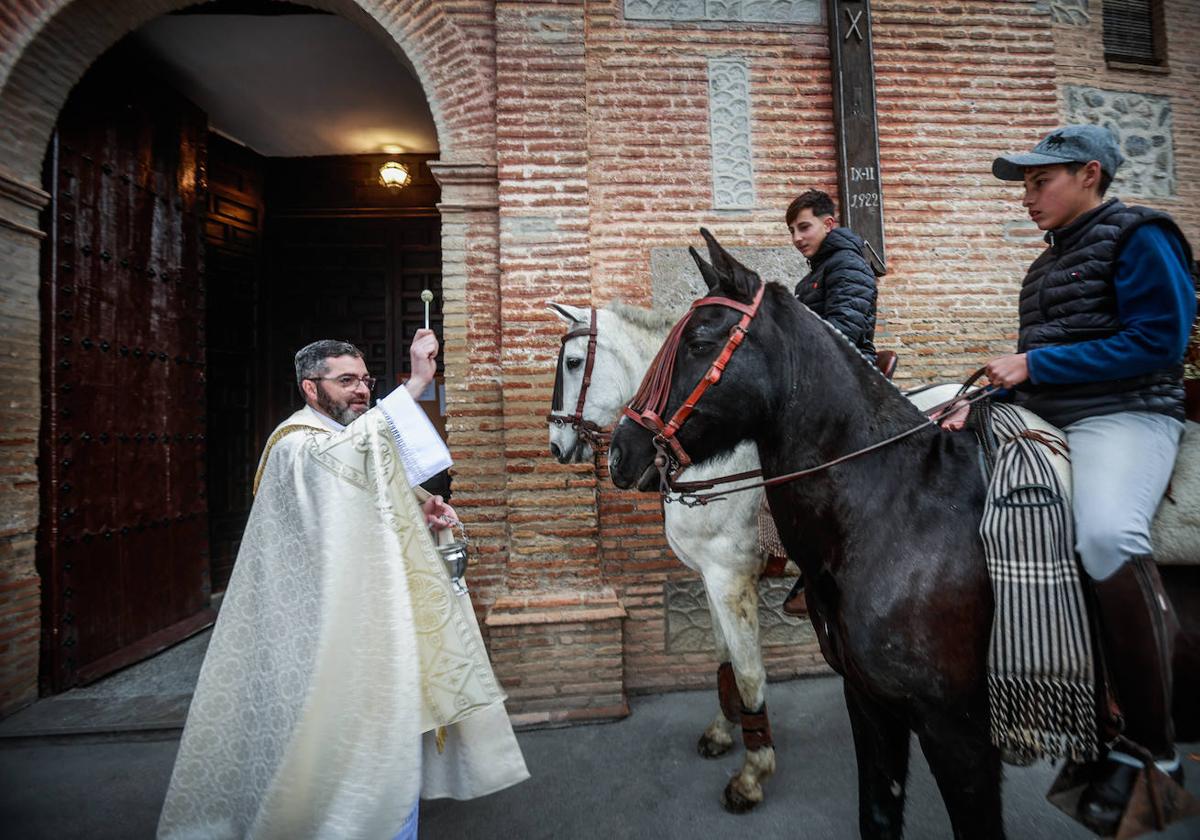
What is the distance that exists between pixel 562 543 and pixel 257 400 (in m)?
4.44

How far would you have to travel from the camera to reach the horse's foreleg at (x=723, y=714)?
3.07 meters

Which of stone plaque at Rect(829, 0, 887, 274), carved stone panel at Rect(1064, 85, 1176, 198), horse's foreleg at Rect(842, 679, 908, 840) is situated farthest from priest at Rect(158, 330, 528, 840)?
carved stone panel at Rect(1064, 85, 1176, 198)

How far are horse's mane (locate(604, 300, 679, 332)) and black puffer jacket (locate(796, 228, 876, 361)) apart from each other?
755 mm

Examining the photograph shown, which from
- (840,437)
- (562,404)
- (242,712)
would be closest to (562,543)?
(562,404)

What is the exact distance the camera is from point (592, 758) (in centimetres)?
309

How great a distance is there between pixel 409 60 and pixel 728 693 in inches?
175

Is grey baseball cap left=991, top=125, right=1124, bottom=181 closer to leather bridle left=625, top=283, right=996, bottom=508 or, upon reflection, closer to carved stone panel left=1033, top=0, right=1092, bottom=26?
leather bridle left=625, top=283, right=996, bottom=508

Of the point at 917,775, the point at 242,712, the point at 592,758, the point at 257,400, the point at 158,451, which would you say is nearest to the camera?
the point at 242,712

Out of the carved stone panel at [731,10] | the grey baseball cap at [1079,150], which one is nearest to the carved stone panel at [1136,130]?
the carved stone panel at [731,10]

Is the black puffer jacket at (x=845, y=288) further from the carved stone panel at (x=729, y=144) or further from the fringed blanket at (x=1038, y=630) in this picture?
the fringed blanket at (x=1038, y=630)

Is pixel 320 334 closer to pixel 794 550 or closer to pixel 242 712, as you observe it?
pixel 242 712

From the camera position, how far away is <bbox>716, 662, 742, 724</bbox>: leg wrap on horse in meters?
3.08

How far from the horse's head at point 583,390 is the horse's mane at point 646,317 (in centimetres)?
8

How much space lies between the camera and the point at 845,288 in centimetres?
283
